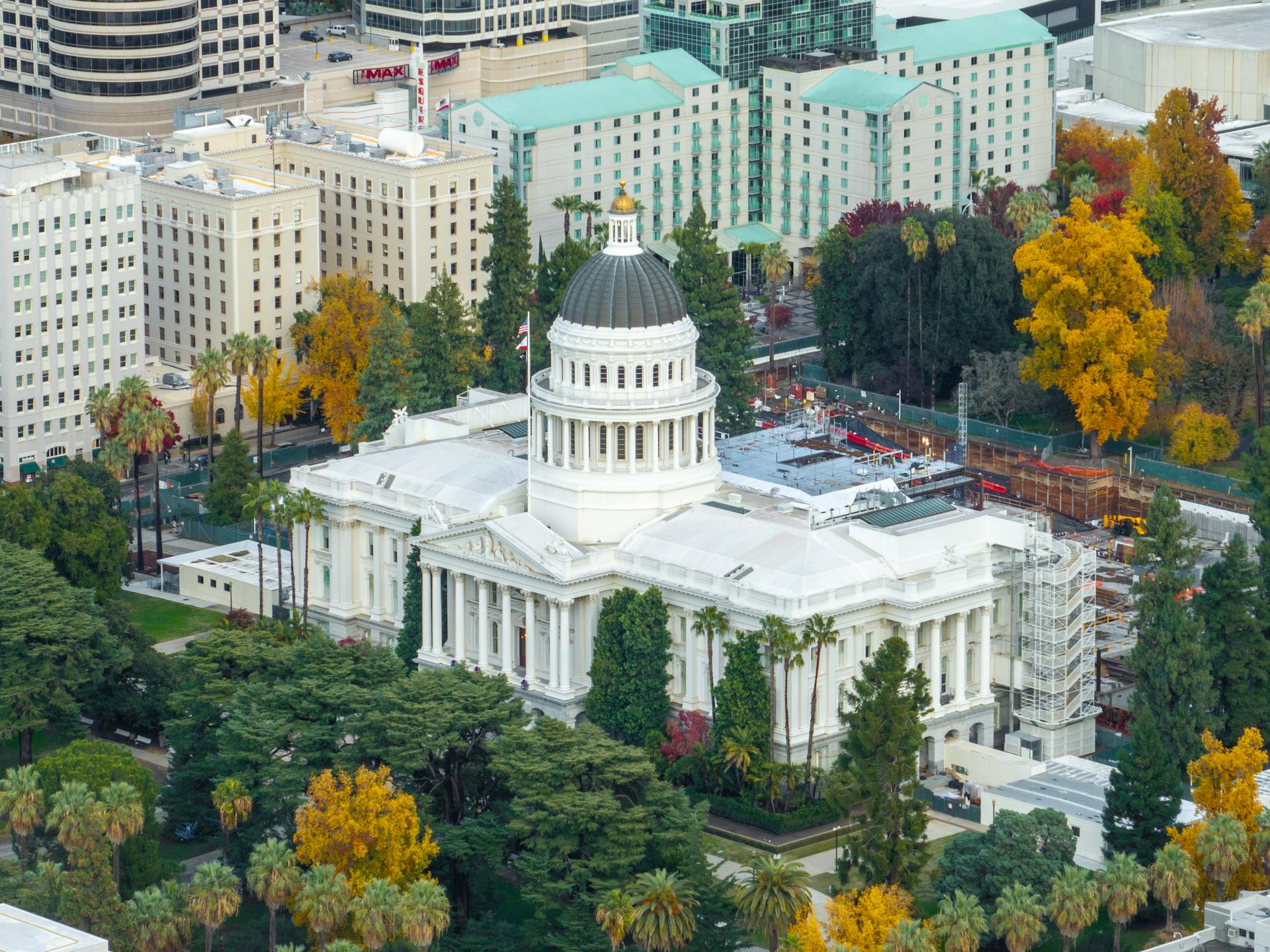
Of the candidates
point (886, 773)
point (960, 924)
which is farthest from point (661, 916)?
point (886, 773)

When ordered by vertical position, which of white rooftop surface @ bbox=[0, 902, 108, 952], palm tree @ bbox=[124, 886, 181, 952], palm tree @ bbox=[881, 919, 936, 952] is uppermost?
white rooftop surface @ bbox=[0, 902, 108, 952]

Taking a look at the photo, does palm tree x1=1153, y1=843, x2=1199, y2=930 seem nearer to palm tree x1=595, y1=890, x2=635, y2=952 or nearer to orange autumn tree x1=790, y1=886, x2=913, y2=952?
orange autumn tree x1=790, y1=886, x2=913, y2=952

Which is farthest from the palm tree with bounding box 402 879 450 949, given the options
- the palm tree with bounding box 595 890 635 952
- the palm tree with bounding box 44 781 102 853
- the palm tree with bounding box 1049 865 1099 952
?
the palm tree with bounding box 1049 865 1099 952

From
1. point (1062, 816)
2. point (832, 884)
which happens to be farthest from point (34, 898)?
point (1062, 816)

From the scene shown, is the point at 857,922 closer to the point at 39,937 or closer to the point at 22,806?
the point at 39,937

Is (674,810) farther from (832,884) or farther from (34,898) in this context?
(34,898)
